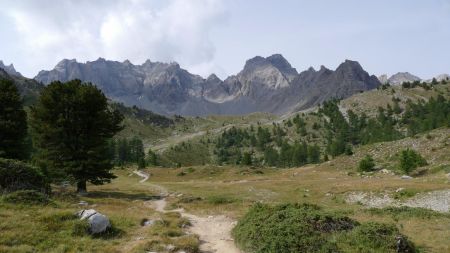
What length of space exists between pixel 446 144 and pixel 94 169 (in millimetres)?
62387

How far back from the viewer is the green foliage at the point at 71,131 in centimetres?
4459

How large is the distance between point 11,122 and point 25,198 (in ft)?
87.6

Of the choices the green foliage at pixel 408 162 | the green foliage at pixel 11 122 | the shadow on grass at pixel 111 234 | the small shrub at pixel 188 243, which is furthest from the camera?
the green foliage at pixel 408 162


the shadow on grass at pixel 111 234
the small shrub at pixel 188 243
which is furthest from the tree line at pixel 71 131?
the small shrub at pixel 188 243

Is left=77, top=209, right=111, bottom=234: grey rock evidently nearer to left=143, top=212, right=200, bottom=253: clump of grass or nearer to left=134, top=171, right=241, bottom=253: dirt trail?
left=143, top=212, right=200, bottom=253: clump of grass

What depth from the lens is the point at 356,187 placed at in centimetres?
4788

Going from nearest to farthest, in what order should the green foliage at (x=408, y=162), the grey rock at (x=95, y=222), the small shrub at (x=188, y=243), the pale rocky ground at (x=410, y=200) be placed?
1. the small shrub at (x=188, y=243)
2. the grey rock at (x=95, y=222)
3. the pale rocky ground at (x=410, y=200)
4. the green foliage at (x=408, y=162)

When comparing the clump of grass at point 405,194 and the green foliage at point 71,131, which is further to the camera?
the green foliage at point 71,131

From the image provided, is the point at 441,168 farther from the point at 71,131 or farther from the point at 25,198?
the point at 25,198

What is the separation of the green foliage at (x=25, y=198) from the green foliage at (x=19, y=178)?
283 centimetres

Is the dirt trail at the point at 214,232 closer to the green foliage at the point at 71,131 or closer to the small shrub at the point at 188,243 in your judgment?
the small shrub at the point at 188,243

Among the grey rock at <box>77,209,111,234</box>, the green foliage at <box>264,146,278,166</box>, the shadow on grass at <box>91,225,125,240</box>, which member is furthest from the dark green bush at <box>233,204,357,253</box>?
the green foliage at <box>264,146,278,166</box>

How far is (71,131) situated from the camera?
A: 150 feet

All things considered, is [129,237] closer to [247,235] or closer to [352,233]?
[247,235]
